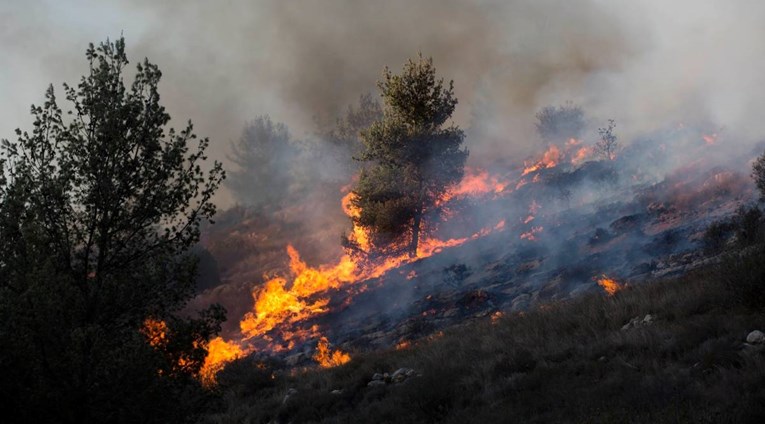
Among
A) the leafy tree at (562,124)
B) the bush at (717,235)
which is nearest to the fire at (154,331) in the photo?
the bush at (717,235)

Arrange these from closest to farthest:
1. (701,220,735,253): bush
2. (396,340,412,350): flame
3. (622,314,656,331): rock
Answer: (622,314,656,331): rock → (396,340,412,350): flame → (701,220,735,253): bush

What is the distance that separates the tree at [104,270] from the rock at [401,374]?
512cm

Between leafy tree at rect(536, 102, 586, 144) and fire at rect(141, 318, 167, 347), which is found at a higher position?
leafy tree at rect(536, 102, 586, 144)

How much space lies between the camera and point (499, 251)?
3070 cm

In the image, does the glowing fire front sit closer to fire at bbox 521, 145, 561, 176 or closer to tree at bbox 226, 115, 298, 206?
fire at bbox 521, 145, 561, 176

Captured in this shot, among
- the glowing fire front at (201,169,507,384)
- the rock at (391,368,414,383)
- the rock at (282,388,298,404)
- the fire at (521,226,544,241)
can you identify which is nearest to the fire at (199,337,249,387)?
the glowing fire front at (201,169,507,384)

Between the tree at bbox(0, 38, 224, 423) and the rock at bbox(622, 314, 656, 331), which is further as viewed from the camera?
the rock at bbox(622, 314, 656, 331)

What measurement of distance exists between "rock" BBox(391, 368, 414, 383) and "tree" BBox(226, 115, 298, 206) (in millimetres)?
62901

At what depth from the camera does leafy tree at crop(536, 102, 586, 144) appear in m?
62.2

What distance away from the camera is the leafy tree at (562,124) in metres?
62.2

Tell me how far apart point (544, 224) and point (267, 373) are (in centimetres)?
2353

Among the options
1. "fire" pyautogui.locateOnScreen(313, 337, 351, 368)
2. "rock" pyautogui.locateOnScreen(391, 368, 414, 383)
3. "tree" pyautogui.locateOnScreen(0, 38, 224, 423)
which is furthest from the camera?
"fire" pyautogui.locateOnScreen(313, 337, 351, 368)

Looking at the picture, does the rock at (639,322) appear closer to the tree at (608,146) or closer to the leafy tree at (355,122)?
the tree at (608,146)

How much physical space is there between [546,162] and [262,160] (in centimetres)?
4147
